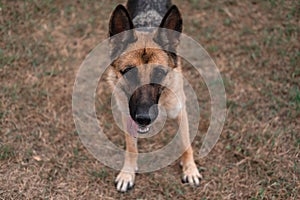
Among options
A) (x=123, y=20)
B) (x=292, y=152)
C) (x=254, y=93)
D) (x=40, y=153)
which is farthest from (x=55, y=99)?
(x=292, y=152)

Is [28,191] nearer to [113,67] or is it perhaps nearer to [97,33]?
[113,67]

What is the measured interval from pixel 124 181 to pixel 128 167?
219mm

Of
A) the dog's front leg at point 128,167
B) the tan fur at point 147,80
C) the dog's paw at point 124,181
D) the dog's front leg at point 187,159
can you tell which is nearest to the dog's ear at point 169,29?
the tan fur at point 147,80

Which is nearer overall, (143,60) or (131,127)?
(143,60)

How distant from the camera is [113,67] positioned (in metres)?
5.02

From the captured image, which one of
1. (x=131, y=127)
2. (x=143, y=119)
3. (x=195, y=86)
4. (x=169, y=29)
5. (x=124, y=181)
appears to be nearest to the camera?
(x=143, y=119)

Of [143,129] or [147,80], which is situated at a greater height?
[147,80]

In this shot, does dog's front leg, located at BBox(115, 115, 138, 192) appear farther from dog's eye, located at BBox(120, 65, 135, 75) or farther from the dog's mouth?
dog's eye, located at BBox(120, 65, 135, 75)

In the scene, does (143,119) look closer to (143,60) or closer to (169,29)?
(143,60)

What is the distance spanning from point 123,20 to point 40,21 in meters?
3.29

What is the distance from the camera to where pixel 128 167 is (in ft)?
17.6

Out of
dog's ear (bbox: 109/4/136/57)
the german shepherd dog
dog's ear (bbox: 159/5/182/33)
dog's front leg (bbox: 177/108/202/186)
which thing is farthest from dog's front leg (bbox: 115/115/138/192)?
dog's ear (bbox: 159/5/182/33)

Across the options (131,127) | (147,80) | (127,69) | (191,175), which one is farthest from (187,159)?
(127,69)

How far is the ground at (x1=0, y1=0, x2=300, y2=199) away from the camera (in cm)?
520
